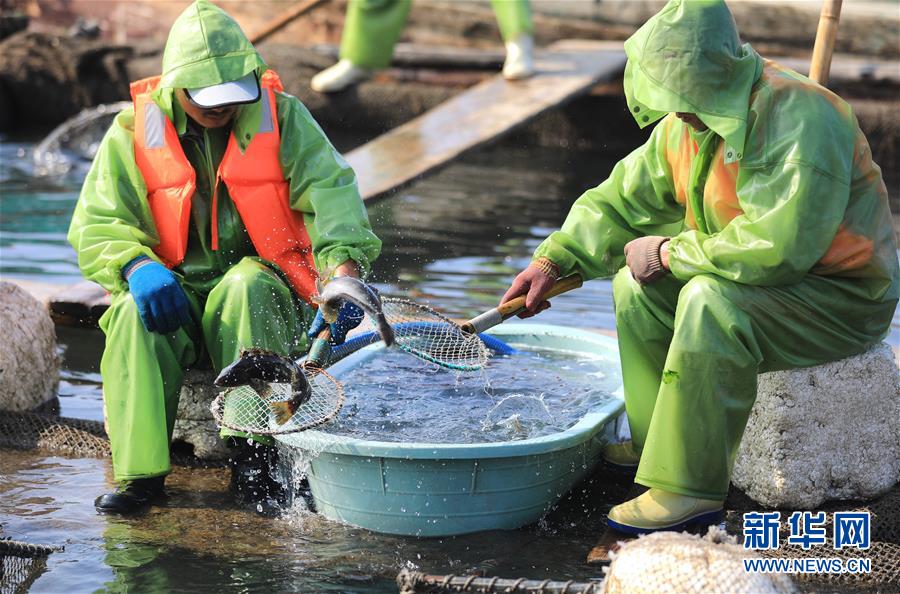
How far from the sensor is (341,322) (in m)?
4.61

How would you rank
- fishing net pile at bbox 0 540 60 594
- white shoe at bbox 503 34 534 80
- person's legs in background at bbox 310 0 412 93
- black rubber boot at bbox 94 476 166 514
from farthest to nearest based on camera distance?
1. person's legs in background at bbox 310 0 412 93
2. white shoe at bbox 503 34 534 80
3. black rubber boot at bbox 94 476 166 514
4. fishing net pile at bbox 0 540 60 594

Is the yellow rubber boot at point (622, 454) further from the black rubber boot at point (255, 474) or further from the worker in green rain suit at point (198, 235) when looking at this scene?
the black rubber boot at point (255, 474)

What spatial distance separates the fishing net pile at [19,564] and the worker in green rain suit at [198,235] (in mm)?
517

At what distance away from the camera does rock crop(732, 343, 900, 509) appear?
13.5 ft

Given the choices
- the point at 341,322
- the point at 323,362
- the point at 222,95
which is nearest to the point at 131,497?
the point at 323,362

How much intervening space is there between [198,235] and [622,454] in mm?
1797

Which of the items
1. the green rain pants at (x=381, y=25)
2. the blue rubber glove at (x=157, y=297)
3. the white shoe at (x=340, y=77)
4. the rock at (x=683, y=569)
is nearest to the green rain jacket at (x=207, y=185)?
the blue rubber glove at (x=157, y=297)

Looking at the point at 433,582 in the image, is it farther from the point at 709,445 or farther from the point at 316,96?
the point at 316,96

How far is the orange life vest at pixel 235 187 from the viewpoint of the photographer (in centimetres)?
468

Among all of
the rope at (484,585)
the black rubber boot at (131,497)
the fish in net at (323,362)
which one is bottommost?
the black rubber boot at (131,497)

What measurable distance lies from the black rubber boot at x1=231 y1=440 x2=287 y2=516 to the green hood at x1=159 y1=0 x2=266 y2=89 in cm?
132

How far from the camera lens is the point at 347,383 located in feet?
16.0

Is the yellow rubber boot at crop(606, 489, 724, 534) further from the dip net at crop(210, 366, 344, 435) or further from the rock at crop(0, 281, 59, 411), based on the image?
the rock at crop(0, 281, 59, 411)

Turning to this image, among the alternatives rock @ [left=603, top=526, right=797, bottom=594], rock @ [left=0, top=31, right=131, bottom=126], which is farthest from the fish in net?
rock @ [left=0, top=31, right=131, bottom=126]
